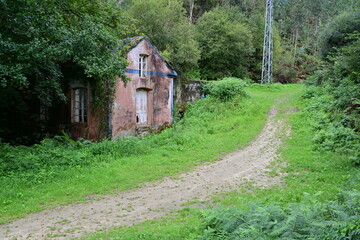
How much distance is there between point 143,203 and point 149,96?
31.8ft

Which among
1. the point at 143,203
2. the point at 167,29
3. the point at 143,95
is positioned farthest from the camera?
the point at 167,29

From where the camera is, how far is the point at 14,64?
868cm

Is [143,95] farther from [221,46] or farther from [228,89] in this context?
[221,46]

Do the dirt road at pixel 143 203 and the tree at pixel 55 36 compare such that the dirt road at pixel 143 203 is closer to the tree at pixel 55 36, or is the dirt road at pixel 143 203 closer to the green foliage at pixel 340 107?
the green foliage at pixel 340 107

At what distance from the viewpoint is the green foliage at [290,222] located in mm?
3229

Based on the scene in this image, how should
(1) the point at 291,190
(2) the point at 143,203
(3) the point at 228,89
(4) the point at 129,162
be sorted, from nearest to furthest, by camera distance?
(2) the point at 143,203 → (1) the point at 291,190 → (4) the point at 129,162 → (3) the point at 228,89

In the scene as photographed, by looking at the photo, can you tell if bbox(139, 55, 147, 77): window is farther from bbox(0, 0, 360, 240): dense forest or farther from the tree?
the tree

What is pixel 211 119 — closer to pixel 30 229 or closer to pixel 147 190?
pixel 147 190

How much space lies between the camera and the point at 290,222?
11.7 ft

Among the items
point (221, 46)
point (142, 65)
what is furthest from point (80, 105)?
point (221, 46)

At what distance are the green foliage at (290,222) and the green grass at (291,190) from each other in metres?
0.35

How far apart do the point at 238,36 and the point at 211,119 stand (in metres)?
14.1

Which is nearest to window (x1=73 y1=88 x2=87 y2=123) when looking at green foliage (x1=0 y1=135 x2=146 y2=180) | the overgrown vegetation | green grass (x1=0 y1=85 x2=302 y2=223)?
green foliage (x1=0 y1=135 x2=146 y2=180)

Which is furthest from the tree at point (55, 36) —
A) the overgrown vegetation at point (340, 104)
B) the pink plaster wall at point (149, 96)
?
the overgrown vegetation at point (340, 104)
